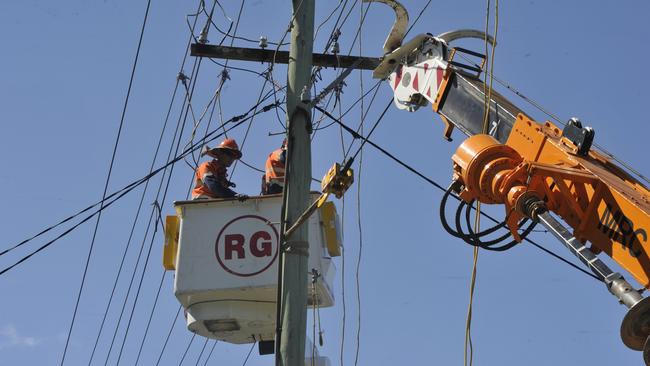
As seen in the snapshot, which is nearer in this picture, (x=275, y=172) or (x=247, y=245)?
(x=247, y=245)

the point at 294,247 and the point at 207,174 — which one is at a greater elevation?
the point at 207,174

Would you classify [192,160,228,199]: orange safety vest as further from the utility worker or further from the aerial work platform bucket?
the aerial work platform bucket

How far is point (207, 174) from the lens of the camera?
866 centimetres

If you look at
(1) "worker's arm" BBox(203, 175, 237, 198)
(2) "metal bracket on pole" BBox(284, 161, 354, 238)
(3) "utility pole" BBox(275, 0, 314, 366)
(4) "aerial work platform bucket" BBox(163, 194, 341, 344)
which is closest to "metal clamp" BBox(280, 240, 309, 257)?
(3) "utility pole" BBox(275, 0, 314, 366)

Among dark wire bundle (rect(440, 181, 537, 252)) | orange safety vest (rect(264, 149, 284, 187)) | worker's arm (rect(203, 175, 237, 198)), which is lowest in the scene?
dark wire bundle (rect(440, 181, 537, 252))

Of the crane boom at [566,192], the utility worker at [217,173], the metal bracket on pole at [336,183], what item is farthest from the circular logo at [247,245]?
the crane boom at [566,192]

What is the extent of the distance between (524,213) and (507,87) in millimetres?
2352

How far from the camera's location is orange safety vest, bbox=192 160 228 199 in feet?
27.8

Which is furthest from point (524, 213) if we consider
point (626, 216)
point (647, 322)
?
point (647, 322)

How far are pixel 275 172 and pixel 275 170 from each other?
0.7 inches

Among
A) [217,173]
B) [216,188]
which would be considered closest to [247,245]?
[216,188]

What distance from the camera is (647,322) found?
4.59 m

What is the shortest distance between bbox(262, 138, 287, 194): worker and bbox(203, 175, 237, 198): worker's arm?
0.35 m

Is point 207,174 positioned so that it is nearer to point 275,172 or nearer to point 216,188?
point 216,188
